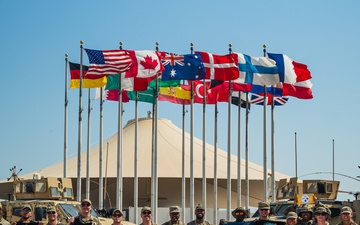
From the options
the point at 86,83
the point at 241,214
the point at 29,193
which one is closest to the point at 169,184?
the point at 86,83

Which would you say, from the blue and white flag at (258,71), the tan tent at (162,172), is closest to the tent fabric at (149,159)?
the tan tent at (162,172)

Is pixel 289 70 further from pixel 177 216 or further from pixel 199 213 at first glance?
pixel 177 216

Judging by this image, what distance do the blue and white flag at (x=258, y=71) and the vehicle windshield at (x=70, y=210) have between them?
18.4 meters

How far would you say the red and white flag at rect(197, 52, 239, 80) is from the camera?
39.6 meters

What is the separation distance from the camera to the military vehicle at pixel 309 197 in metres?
22.1

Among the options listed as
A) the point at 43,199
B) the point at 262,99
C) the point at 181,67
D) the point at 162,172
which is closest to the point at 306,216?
the point at 43,199

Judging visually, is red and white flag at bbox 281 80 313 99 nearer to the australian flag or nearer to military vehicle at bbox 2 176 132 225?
the australian flag

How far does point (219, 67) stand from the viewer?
130 feet

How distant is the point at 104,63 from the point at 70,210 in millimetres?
14179

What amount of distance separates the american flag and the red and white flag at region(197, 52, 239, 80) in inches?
170

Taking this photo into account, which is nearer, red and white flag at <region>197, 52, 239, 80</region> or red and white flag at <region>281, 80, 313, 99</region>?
red and white flag at <region>197, 52, 239, 80</region>

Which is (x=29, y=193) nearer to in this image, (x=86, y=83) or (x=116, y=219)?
(x=116, y=219)

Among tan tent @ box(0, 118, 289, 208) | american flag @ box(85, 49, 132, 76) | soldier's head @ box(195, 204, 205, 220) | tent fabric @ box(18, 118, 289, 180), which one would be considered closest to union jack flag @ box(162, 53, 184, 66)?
american flag @ box(85, 49, 132, 76)

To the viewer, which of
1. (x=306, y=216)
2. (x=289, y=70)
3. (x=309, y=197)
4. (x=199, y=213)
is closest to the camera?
(x=199, y=213)
